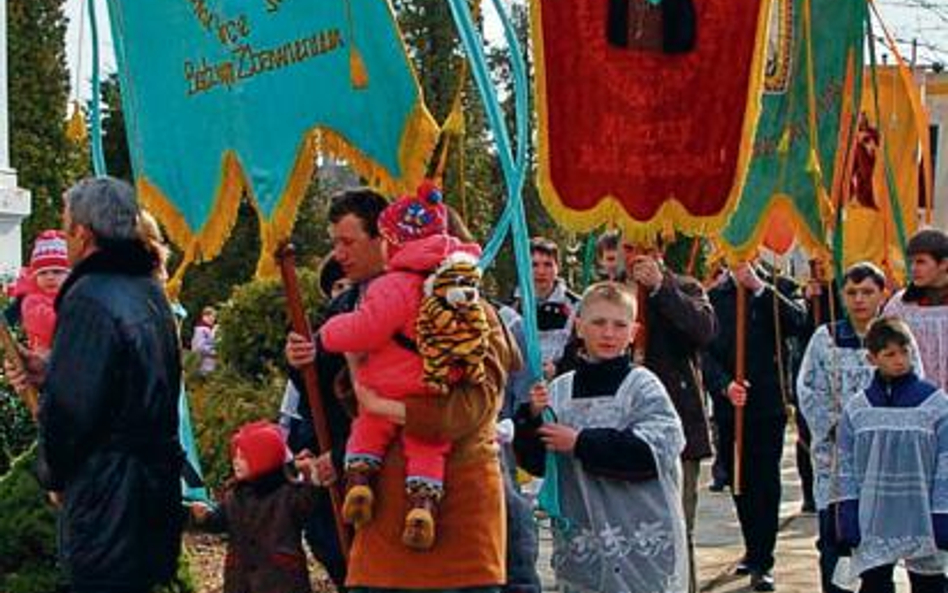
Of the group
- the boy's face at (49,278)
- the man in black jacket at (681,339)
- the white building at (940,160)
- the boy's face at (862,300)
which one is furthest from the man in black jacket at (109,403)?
the white building at (940,160)

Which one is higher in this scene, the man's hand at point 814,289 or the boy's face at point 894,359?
the man's hand at point 814,289

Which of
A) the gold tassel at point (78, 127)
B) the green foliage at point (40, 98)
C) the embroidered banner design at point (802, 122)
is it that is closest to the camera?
the gold tassel at point (78, 127)

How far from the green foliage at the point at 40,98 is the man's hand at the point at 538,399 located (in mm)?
18932

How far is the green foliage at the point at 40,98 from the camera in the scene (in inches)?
939

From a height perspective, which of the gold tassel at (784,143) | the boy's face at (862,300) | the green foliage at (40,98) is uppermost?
the green foliage at (40,98)

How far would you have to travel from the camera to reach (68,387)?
4695 millimetres

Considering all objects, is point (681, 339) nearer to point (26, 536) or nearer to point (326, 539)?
point (326, 539)

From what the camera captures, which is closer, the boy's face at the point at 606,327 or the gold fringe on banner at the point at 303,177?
the gold fringe on banner at the point at 303,177

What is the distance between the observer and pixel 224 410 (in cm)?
985

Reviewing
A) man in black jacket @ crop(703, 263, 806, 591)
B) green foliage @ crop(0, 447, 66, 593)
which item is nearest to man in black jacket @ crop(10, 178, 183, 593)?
green foliage @ crop(0, 447, 66, 593)

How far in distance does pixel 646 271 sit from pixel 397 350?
8.23 feet

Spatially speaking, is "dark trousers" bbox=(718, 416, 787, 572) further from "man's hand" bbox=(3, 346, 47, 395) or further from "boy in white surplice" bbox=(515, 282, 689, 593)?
"man's hand" bbox=(3, 346, 47, 395)

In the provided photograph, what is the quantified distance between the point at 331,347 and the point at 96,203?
888 millimetres

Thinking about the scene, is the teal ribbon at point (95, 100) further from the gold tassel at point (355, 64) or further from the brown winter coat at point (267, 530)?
the brown winter coat at point (267, 530)
